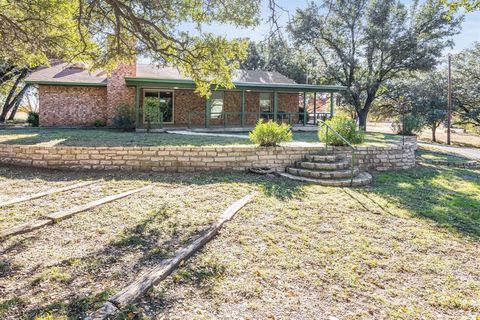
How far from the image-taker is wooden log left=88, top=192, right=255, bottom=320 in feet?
9.09

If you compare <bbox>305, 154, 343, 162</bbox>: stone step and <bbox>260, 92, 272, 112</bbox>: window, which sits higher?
<bbox>260, 92, 272, 112</bbox>: window

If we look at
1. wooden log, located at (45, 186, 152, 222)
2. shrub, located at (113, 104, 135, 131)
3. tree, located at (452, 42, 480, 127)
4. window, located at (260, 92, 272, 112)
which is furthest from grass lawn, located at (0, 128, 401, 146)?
tree, located at (452, 42, 480, 127)

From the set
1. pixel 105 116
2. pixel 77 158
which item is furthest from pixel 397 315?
pixel 105 116

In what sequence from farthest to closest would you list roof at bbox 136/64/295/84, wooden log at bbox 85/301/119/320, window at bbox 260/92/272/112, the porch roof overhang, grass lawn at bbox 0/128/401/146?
window at bbox 260/92/272/112 < roof at bbox 136/64/295/84 < the porch roof overhang < grass lawn at bbox 0/128/401/146 < wooden log at bbox 85/301/119/320

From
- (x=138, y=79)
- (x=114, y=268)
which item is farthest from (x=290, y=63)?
(x=114, y=268)

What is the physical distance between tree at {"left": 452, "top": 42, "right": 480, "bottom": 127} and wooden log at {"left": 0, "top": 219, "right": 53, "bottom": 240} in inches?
1152

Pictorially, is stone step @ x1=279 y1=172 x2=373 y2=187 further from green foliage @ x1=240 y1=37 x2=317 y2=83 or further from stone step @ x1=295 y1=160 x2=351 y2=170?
green foliage @ x1=240 y1=37 x2=317 y2=83

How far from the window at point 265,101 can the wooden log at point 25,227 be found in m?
15.4

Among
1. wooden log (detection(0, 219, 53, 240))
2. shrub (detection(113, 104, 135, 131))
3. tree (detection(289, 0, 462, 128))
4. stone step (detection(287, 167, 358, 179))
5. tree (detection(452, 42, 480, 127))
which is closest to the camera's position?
wooden log (detection(0, 219, 53, 240))

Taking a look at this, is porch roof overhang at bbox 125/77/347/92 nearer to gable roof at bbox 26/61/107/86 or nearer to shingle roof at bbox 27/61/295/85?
shingle roof at bbox 27/61/295/85

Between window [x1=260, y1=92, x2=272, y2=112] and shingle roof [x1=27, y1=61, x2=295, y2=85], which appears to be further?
window [x1=260, y1=92, x2=272, y2=112]

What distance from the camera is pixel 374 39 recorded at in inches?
846

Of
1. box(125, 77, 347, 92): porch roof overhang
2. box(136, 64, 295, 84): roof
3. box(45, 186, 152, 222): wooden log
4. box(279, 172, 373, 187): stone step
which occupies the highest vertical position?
box(136, 64, 295, 84): roof

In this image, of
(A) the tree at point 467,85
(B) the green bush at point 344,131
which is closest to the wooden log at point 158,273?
(B) the green bush at point 344,131
